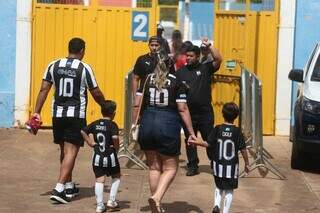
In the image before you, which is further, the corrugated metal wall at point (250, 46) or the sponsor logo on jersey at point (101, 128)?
the corrugated metal wall at point (250, 46)

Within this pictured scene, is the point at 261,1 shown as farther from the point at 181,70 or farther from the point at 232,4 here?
the point at 181,70

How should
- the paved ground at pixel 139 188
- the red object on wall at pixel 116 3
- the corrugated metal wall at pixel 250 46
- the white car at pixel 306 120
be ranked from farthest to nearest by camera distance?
the red object on wall at pixel 116 3, the corrugated metal wall at pixel 250 46, the white car at pixel 306 120, the paved ground at pixel 139 188

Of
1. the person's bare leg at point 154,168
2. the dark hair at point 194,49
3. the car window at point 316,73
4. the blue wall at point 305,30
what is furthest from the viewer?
the blue wall at point 305,30

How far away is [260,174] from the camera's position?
33.6 feet

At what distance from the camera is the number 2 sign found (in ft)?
43.4

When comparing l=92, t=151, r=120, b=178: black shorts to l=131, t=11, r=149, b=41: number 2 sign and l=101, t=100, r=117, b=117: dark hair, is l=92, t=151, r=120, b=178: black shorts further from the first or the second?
l=131, t=11, r=149, b=41: number 2 sign

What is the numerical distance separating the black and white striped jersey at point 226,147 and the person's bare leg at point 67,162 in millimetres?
1695

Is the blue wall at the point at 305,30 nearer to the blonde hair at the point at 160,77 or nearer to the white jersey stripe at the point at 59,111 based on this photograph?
the white jersey stripe at the point at 59,111

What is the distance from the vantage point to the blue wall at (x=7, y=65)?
43.5 ft

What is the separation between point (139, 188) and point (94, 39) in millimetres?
4620

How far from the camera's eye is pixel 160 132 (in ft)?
25.1

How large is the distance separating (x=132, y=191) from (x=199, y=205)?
3.21 ft

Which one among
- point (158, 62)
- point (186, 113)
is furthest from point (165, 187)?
point (158, 62)

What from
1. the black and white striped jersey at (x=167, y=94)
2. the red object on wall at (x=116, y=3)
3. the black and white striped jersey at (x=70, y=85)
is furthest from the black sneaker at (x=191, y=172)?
the red object on wall at (x=116, y=3)
